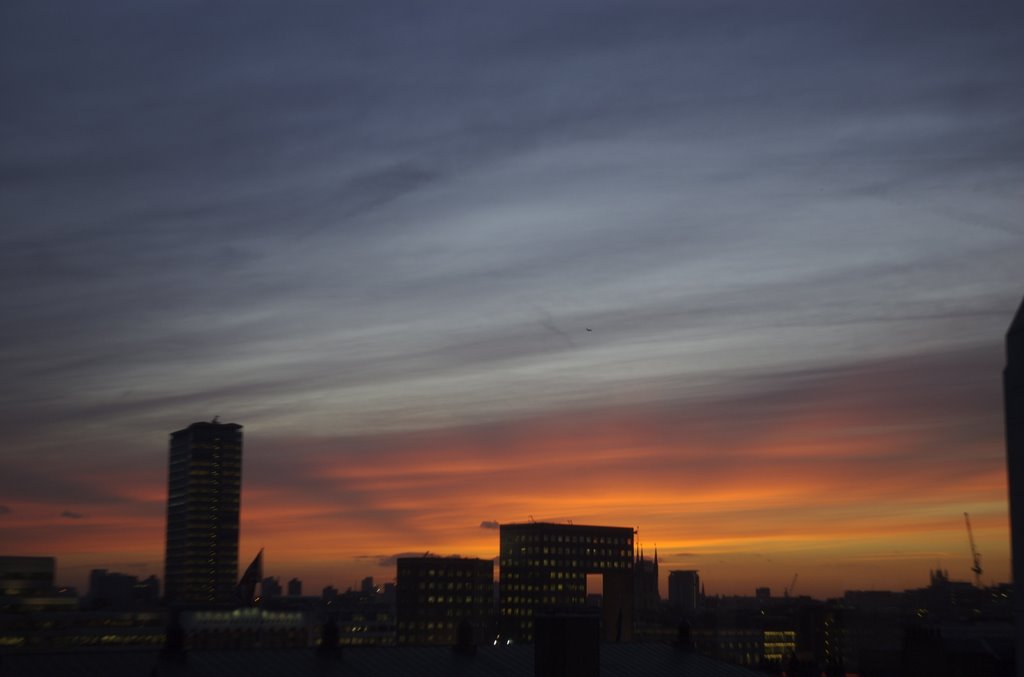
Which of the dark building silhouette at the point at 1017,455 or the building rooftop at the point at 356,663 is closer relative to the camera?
the dark building silhouette at the point at 1017,455

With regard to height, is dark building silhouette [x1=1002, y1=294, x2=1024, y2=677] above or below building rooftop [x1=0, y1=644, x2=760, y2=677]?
above

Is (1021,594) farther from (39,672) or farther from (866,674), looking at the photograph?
(866,674)

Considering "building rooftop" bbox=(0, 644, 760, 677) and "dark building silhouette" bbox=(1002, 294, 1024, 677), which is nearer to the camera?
"dark building silhouette" bbox=(1002, 294, 1024, 677)

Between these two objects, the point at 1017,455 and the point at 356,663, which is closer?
the point at 1017,455

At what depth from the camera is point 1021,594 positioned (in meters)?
23.1

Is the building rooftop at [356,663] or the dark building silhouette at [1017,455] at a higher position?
the dark building silhouette at [1017,455]

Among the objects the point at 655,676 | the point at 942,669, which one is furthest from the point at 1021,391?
the point at 942,669

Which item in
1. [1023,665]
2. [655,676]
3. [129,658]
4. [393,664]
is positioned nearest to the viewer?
[1023,665]

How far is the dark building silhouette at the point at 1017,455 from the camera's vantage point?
2297 centimetres

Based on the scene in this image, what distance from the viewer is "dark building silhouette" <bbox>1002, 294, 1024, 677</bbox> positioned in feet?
75.4

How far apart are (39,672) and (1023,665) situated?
46.7 meters

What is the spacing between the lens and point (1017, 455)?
23.1 meters

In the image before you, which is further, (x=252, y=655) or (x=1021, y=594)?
(x=252, y=655)

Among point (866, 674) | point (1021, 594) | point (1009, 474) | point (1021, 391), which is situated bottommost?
point (866, 674)
